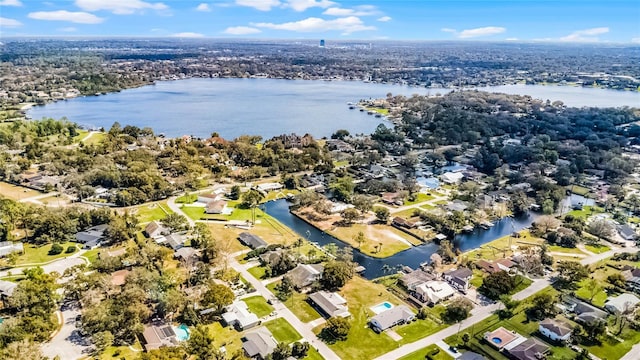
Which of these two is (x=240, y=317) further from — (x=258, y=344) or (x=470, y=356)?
(x=470, y=356)

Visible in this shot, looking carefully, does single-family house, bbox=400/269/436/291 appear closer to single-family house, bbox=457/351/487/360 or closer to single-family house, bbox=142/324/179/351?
single-family house, bbox=457/351/487/360

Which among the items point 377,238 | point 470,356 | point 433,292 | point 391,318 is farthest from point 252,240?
point 470,356

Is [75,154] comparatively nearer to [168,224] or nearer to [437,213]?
[168,224]

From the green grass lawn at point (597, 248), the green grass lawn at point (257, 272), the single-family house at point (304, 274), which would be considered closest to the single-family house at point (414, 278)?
the single-family house at point (304, 274)

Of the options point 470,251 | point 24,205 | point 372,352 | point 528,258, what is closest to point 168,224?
point 24,205

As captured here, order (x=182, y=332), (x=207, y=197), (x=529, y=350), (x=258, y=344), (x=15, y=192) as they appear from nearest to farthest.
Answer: (x=258, y=344) → (x=529, y=350) → (x=182, y=332) → (x=207, y=197) → (x=15, y=192)

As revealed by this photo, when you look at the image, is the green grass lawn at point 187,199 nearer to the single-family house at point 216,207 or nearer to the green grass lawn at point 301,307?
the single-family house at point 216,207
